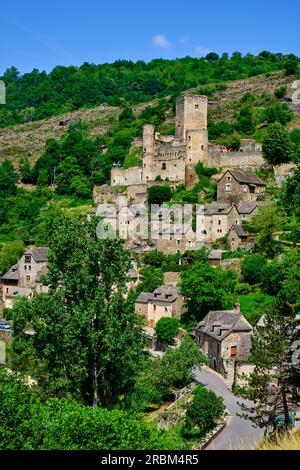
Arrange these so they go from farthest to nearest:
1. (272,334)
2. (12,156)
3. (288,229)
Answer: (12,156) → (288,229) → (272,334)

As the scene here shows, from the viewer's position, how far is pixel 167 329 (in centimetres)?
4609

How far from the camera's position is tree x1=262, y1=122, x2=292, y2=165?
68.8 meters

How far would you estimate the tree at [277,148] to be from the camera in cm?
6881

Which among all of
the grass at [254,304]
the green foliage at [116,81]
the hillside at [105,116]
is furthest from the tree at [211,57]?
the grass at [254,304]

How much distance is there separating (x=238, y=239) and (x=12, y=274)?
72.2 ft

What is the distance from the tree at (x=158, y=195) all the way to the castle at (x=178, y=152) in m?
3.50

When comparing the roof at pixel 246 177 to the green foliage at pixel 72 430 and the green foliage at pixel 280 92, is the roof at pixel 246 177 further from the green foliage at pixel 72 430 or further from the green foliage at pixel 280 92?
the green foliage at pixel 280 92

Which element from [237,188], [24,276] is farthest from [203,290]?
[24,276]

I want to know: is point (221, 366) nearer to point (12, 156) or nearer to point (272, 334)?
point (272, 334)

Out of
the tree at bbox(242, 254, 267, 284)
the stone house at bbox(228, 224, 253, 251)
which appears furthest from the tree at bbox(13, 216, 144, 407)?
the stone house at bbox(228, 224, 253, 251)

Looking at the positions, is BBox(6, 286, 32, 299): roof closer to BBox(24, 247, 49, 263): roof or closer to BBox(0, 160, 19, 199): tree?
BBox(24, 247, 49, 263): roof
